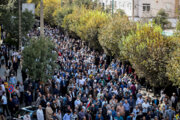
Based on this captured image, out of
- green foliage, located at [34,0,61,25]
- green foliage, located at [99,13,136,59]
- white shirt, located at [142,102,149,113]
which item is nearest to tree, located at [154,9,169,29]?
green foliage, located at [99,13,136,59]

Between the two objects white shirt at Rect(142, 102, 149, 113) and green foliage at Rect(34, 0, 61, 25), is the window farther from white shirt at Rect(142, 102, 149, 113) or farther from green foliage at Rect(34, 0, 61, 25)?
white shirt at Rect(142, 102, 149, 113)

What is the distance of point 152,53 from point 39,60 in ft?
23.9

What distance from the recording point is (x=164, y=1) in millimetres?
52406

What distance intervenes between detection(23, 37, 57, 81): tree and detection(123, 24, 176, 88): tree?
18.5 ft

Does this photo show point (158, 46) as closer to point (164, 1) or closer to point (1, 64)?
point (1, 64)

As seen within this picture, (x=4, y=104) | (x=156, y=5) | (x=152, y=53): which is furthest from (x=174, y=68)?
(x=156, y=5)

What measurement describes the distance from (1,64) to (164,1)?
34.7m

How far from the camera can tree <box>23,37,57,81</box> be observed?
63.2ft

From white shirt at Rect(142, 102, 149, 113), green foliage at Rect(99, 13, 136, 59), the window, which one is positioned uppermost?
the window

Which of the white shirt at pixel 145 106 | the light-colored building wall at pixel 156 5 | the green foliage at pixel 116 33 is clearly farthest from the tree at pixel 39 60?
the light-colored building wall at pixel 156 5

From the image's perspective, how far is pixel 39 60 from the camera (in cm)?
1969

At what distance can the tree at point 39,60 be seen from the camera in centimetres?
1925

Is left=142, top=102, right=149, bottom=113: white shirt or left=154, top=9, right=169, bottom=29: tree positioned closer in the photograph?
left=142, top=102, right=149, bottom=113: white shirt

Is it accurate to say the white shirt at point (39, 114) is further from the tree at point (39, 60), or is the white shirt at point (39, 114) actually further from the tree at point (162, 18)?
the tree at point (162, 18)
